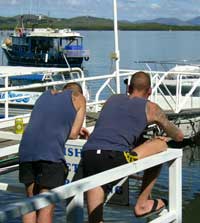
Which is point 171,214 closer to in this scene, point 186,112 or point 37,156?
point 37,156

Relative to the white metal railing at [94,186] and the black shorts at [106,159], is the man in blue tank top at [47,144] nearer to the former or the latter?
the black shorts at [106,159]

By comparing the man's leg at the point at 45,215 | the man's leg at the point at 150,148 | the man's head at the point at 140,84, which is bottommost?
the man's leg at the point at 45,215

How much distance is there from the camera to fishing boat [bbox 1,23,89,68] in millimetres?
54719

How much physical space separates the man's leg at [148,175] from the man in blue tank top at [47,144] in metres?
0.58

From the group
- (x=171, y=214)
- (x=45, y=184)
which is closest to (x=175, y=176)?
(x=171, y=214)

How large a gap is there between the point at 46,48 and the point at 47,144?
5177 centimetres

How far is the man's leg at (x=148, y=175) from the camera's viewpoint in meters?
5.03

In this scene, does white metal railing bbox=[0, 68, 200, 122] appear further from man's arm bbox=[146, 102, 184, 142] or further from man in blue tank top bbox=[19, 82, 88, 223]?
man's arm bbox=[146, 102, 184, 142]

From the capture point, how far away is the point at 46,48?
2213 inches

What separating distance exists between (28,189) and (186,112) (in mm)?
10010

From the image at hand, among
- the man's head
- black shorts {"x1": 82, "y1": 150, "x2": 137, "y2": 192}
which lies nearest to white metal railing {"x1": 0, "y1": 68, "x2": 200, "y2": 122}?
the man's head

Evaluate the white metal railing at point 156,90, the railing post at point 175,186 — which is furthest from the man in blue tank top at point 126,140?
the white metal railing at point 156,90

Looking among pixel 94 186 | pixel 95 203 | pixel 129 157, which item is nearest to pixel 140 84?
pixel 129 157

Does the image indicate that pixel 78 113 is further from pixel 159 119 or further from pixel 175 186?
pixel 175 186
